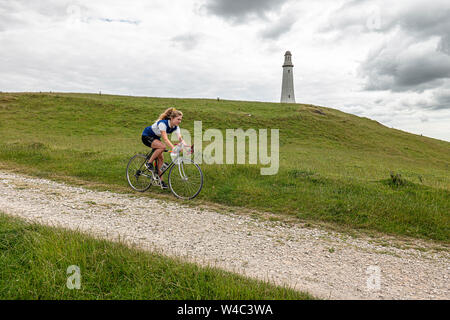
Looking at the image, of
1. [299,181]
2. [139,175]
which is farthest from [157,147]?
[299,181]

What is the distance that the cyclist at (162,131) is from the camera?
9250mm

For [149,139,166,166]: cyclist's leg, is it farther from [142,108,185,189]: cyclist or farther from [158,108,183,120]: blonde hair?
[158,108,183,120]: blonde hair

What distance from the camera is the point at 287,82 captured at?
7525 cm

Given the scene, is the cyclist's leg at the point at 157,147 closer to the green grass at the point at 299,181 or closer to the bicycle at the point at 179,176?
the bicycle at the point at 179,176

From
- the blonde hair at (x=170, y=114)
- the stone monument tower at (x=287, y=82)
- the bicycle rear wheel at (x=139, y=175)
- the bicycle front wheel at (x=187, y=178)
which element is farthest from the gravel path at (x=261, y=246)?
the stone monument tower at (x=287, y=82)

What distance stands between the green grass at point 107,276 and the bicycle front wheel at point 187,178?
4.90 meters

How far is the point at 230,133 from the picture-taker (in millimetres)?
34375

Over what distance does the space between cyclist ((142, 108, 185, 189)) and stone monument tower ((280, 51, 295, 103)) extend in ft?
226

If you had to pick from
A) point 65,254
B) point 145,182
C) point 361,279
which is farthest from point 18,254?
point 145,182

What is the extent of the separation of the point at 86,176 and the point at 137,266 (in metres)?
9.54

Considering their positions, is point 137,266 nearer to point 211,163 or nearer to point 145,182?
point 145,182

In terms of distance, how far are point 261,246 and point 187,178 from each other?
442 cm

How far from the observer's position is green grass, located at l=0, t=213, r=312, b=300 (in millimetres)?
3602

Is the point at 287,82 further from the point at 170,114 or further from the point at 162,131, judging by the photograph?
the point at 162,131
